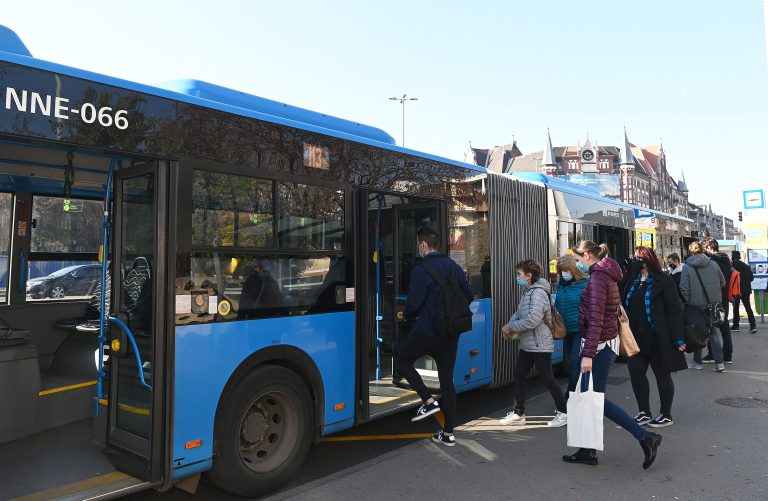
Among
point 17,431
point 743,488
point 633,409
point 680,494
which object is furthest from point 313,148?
point 633,409

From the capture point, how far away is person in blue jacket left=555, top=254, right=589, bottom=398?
18.9 feet

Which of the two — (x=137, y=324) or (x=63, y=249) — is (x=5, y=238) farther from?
(x=137, y=324)

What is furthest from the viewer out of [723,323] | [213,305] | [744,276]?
[744,276]

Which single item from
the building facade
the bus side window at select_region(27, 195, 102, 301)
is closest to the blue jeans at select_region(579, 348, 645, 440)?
the bus side window at select_region(27, 195, 102, 301)

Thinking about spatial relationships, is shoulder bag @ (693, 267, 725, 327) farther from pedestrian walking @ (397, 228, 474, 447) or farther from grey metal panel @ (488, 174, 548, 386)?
pedestrian walking @ (397, 228, 474, 447)

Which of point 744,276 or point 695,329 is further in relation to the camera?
point 744,276

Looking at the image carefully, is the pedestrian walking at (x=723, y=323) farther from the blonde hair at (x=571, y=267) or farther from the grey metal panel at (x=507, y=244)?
the blonde hair at (x=571, y=267)

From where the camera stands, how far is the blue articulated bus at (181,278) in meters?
3.55

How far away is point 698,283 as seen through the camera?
284 inches

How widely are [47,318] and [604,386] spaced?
530 centimetres

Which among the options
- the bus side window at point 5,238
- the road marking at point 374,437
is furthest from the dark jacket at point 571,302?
the bus side window at point 5,238

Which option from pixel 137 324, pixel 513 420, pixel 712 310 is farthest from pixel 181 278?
pixel 712 310

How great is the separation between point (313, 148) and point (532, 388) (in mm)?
5102

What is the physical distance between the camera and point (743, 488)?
13.8 ft
